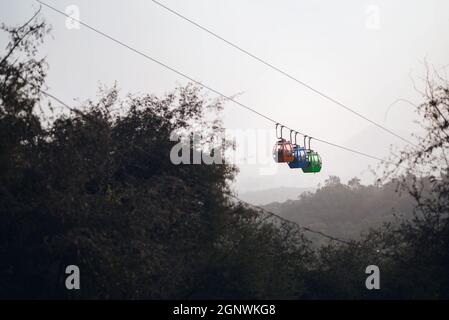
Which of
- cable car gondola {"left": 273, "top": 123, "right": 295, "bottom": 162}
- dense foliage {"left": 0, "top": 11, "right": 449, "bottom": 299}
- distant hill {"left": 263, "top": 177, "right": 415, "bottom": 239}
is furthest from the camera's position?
distant hill {"left": 263, "top": 177, "right": 415, "bottom": 239}

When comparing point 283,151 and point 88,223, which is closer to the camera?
point 88,223

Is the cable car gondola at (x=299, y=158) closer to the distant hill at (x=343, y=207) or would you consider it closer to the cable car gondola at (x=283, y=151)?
the cable car gondola at (x=283, y=151)

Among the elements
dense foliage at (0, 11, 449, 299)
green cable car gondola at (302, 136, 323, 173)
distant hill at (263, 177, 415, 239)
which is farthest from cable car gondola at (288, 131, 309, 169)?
distant hill at (263, 177, 415, 239)

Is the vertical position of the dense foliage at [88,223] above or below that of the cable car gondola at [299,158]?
below

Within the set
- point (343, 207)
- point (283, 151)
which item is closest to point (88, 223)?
point (283, 151)

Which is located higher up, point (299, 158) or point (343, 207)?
point (343, 207)

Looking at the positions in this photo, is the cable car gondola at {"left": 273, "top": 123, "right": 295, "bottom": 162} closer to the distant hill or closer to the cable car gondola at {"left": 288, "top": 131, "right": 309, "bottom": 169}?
the cable car gondola at {"left": 288, "top": 131, "right": 309, "bottom": 169}

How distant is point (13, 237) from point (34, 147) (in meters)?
2.54

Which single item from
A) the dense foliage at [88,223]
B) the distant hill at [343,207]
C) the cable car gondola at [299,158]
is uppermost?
the distant hill at [343,207]

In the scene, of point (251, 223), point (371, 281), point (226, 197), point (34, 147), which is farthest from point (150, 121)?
point (371, 281)

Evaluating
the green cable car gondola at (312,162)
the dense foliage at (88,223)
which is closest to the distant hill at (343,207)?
the green cable car gondola at (312,162)

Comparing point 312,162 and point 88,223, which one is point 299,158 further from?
point 88,223
